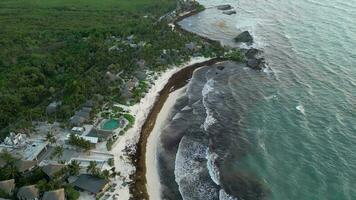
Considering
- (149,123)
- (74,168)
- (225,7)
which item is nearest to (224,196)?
(74,168)

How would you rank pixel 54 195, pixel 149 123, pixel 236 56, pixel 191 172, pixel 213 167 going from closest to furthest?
pixel 54 195
pixel 191 172
pixel 213 167
pixel 149 123
pixel 236 56

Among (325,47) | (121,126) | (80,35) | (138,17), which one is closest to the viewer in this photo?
(121,126)

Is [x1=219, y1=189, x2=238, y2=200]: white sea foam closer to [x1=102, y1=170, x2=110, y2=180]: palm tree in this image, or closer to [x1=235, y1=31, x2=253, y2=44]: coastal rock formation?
[x1=102, y1=170, x2=110, y2=180]: palm tree

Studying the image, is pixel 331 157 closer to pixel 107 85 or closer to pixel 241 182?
pixel 241 182

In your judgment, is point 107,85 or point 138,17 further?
point 138,17

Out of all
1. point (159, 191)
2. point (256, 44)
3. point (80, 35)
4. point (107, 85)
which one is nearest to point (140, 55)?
point (107, 85)

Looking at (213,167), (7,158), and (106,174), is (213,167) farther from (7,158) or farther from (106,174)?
(7,158)
